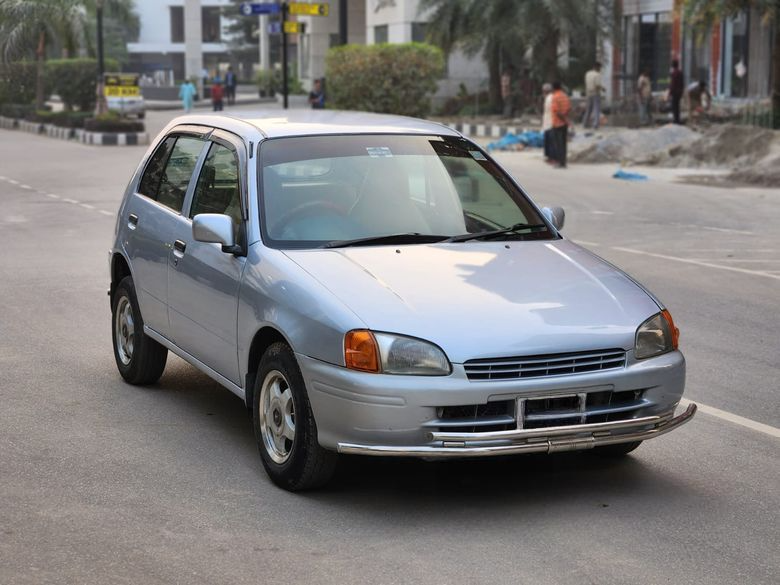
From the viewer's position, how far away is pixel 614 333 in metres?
5.29

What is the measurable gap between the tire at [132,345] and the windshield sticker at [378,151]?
1.80 m

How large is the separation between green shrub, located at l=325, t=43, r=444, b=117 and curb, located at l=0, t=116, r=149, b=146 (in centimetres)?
703

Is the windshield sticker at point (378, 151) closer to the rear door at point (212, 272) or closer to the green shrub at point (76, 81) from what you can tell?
the rear door at point (212, 272)

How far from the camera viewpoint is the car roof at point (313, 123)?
6.54 meters

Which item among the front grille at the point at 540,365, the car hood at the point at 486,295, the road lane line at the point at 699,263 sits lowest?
the road lane line at the point at 699,263

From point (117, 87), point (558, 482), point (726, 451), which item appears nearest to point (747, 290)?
point (726, 451)

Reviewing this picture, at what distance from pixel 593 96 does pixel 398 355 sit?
108 feet

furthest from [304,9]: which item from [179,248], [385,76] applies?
[179,248]

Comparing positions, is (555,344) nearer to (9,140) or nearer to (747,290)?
(747,290)

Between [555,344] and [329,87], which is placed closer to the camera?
[555,344]

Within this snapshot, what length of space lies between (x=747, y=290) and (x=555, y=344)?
22.0 ft

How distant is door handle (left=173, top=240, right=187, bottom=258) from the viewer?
21.7 feet

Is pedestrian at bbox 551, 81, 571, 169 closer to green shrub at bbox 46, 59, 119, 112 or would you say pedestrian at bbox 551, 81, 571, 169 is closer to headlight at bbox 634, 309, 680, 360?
headlight at bbox 634, 309, 680, 360

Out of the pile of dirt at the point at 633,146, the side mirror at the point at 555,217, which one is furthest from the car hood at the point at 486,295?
the pile of dirt at the point at 633,146
